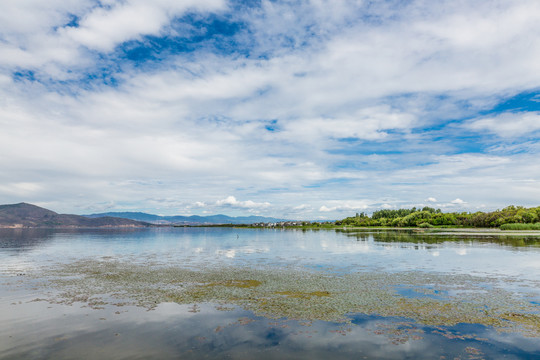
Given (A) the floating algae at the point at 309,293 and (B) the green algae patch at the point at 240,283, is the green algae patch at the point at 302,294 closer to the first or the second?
(A) the floating algae at the point at 309,293

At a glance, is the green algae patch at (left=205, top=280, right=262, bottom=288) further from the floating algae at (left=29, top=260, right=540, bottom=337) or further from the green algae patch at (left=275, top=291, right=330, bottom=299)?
the green algae patch at (left=275, top=291, right=330, bottom=299)

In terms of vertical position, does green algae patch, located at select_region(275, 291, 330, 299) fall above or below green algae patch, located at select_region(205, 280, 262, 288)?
above

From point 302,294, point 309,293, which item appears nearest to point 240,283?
point 302,294

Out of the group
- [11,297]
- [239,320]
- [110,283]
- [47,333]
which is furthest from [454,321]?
[11,297]

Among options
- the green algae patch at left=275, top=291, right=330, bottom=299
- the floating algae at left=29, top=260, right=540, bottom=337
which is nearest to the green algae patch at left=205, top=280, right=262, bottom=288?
the floating algae at left=29, top=260, right=540, bottom=337

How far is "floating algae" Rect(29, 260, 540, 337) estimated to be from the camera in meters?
16.3

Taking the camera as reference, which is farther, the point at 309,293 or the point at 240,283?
the point at 240,283

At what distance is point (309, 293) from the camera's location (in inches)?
838

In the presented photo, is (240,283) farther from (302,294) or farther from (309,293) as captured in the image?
(309,293)

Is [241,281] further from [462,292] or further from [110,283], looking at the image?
[462,292]

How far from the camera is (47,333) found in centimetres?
1377

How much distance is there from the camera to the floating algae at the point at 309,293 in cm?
1634

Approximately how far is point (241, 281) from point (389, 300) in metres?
12.0

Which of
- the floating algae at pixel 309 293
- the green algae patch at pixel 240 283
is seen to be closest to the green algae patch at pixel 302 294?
the floating algae at pixel 309 293
